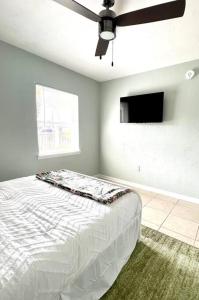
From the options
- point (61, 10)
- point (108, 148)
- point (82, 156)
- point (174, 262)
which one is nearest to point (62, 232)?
point (174, 262)

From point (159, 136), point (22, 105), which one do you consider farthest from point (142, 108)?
point (22, 105)

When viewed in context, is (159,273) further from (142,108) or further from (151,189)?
(142,108)

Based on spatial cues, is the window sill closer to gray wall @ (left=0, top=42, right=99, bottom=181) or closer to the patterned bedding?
gray wall @ (left=0, top=42, right=99, bottom=181)

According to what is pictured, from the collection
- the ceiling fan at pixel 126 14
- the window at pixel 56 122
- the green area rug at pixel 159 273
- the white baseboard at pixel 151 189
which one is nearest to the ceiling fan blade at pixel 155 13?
the ceiling fan at pixel 126 14

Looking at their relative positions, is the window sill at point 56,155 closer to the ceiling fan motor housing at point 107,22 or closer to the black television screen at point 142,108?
the black television screen at point 142,108

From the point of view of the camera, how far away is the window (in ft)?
9.75

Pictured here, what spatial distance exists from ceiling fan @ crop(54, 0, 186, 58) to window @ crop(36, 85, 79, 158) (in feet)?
5.64

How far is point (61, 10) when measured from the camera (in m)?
1.67

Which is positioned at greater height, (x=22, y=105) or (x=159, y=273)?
(x=22, y=105)

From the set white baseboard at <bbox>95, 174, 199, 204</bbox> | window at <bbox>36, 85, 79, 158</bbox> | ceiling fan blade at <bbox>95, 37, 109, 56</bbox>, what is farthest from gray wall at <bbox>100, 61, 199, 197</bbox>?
ceiling fan blade at <bbox>95, 37, 109, 56</bbox>

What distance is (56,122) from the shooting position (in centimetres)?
326

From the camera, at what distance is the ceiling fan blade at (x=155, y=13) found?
1.24 m

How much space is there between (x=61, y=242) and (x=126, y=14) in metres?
1.84

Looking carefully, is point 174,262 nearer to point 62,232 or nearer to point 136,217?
point 136,217
